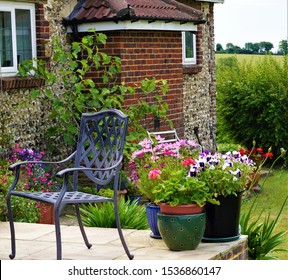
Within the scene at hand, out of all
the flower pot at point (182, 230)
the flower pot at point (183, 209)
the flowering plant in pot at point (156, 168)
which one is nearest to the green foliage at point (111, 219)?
the flowering plant in pot at point (156, 168)

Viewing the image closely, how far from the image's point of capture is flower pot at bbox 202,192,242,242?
6953 millimetres

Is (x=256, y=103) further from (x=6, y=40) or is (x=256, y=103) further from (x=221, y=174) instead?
(x=221, y=174)

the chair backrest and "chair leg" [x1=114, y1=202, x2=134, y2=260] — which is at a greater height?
the chair backrest

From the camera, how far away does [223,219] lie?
275 inches

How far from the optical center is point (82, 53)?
1204 centimetres

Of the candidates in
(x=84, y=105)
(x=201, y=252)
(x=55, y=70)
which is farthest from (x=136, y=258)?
(x=55, y=70)

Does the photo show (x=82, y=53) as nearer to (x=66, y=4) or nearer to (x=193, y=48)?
(x=66, y=4)

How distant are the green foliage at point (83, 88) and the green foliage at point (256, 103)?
644 cm

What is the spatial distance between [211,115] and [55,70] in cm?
606

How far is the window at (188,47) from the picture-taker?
1573 centimetres

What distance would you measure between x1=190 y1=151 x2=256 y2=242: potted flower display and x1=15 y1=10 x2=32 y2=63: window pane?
4789 millimetres

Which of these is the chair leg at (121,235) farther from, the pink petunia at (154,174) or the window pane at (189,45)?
the window pane at (189,45)

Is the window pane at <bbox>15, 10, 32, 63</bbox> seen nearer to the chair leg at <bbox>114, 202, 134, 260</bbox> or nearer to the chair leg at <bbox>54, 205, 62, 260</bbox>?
the chair leg at <bbox>114, 202, 134, 260</bbox>

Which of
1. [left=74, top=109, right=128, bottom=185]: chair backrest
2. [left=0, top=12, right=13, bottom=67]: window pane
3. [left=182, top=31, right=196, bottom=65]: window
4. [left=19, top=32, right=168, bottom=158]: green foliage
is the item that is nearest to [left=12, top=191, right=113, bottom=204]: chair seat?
[left=74, top=109, right=128, bottom=185]: chair backrest
